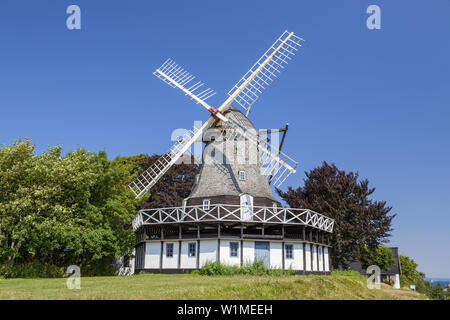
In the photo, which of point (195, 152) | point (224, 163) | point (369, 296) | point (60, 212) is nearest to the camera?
point (369, 296)

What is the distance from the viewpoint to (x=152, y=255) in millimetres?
29219

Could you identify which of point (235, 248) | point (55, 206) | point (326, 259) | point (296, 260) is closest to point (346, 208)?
point (326, 259)

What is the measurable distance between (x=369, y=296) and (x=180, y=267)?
50.0ft

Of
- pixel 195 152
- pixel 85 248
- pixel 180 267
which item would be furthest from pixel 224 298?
pixel 195 152

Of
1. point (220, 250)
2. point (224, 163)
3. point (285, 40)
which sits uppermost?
point (285, 40)

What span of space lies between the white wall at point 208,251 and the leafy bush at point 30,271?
10627mm

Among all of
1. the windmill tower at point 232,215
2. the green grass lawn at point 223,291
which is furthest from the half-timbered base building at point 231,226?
the green grass lawn at point 223,291

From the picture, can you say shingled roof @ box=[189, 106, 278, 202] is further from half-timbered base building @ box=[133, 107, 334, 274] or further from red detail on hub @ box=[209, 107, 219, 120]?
red detail on hub @ box=[209, 107, 219, 120]

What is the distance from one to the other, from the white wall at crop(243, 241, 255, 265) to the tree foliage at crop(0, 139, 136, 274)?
10851 millimetres

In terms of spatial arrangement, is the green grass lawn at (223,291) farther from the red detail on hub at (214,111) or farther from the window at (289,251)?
the red detail on hub at (214,111)

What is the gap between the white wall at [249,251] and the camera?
2700 cm

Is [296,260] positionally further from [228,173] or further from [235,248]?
[228,173]
